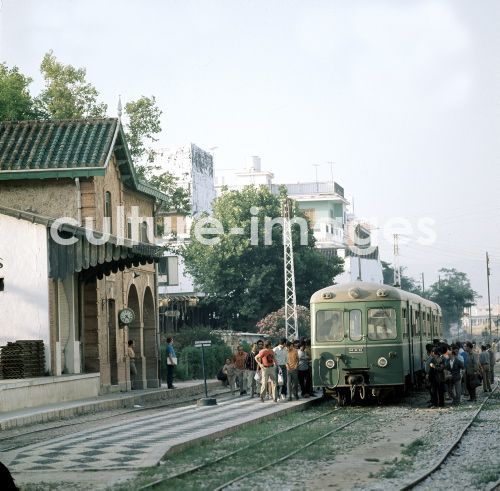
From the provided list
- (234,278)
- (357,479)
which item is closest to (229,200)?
(234,278)

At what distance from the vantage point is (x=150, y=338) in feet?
148

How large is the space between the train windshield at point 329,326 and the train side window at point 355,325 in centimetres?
22

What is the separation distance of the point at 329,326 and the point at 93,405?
21.2 feet

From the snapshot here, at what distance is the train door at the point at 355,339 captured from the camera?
1162 inches

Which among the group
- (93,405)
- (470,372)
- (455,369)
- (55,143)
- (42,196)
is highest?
(55,143)

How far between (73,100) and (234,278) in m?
22.9

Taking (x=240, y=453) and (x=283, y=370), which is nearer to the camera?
(x=240, y=453)

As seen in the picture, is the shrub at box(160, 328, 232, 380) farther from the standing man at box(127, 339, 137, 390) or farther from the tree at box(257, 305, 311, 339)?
the tree at box(257, 305, 311, 339)

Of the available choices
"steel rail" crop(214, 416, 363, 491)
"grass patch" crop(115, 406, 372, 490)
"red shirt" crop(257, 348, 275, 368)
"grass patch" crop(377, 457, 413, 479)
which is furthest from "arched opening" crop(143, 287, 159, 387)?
"grass patch" crop(377, 457, 413, 479)

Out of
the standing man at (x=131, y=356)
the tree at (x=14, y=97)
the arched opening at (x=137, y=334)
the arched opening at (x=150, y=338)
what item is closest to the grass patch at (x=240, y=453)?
the standing man at (x=131, y=356)

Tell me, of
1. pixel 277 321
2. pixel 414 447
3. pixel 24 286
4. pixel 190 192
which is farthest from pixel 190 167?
pixel 414 447

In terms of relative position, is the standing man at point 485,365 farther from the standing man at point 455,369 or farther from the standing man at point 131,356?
the standing man at point 131,356

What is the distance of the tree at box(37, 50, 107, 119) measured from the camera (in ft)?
164

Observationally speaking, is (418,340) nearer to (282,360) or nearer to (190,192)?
(282,360)
